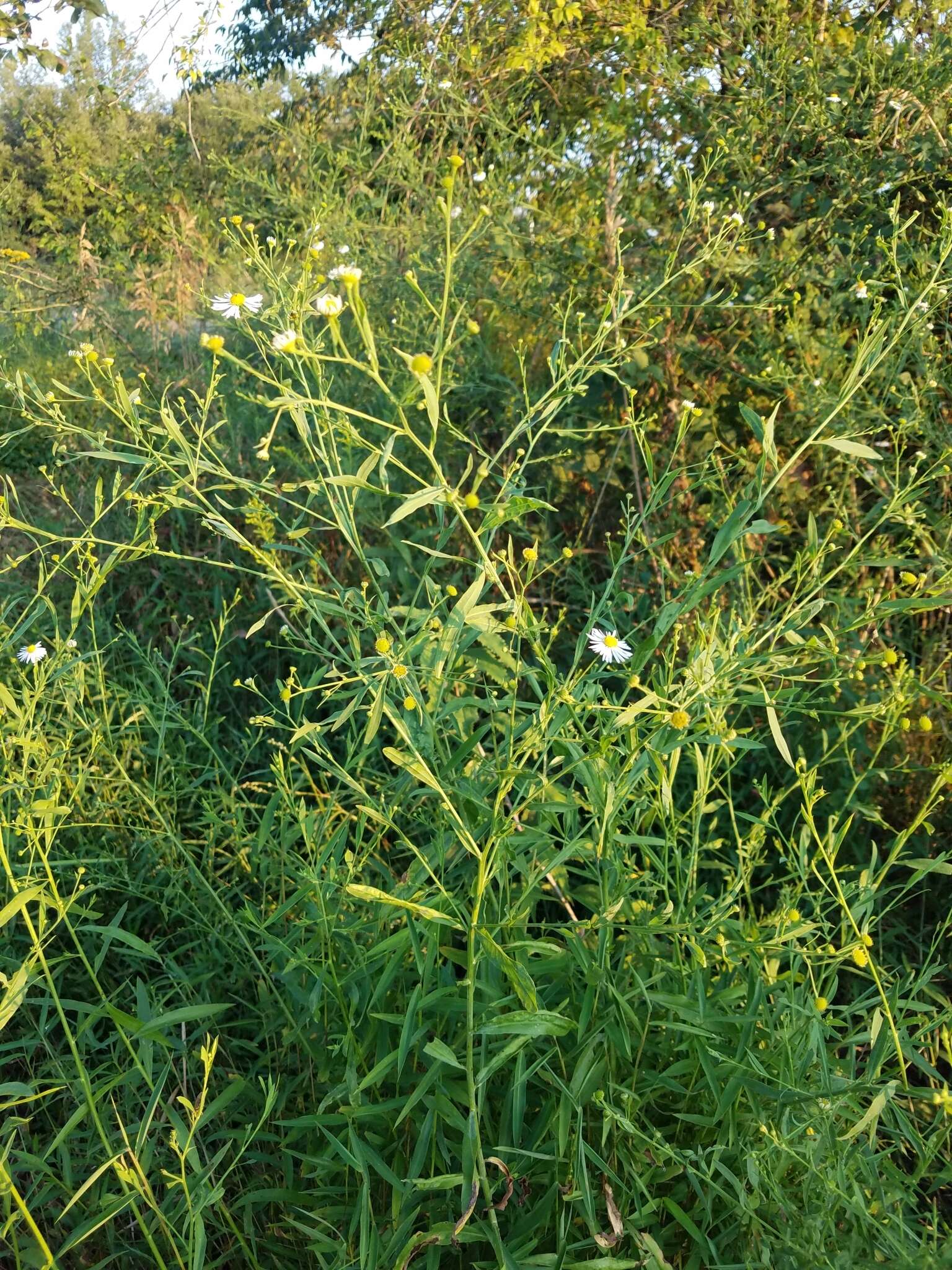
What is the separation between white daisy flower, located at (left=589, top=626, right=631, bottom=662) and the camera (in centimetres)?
148

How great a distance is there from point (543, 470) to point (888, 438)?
905 mm

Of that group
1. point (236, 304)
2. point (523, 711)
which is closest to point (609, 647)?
point (523, 711)

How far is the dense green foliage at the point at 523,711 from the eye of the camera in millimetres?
1374

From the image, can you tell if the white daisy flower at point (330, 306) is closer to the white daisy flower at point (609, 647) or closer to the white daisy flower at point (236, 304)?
the white daisy flower at point (236, 304)

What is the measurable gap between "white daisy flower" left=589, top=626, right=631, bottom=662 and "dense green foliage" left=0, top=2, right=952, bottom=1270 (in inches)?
2.4

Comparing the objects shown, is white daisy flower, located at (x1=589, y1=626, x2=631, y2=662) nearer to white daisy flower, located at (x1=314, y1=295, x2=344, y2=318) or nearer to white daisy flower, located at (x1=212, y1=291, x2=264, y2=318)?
white daisy flower, located at (x1=314, y1=295, x2=344, y2=318)

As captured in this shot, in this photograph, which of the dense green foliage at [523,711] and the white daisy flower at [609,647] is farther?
the white daisy flower at [609,647]

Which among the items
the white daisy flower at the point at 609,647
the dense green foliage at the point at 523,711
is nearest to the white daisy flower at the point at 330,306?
the dense green foliage at the point at 523,711

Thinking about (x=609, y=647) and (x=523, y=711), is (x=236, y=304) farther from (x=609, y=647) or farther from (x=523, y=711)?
(x=523, y=711)

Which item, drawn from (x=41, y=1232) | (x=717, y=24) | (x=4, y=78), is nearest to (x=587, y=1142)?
(x=41, y=1232)

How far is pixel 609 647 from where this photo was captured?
4.93 ft

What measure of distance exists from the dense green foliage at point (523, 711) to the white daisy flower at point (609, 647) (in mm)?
61

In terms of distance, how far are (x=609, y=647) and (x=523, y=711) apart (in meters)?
0.57

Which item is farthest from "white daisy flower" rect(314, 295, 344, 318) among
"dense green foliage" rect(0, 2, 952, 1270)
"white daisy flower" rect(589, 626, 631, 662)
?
"white daisy flower" rect(589, 626, 631, 662)
